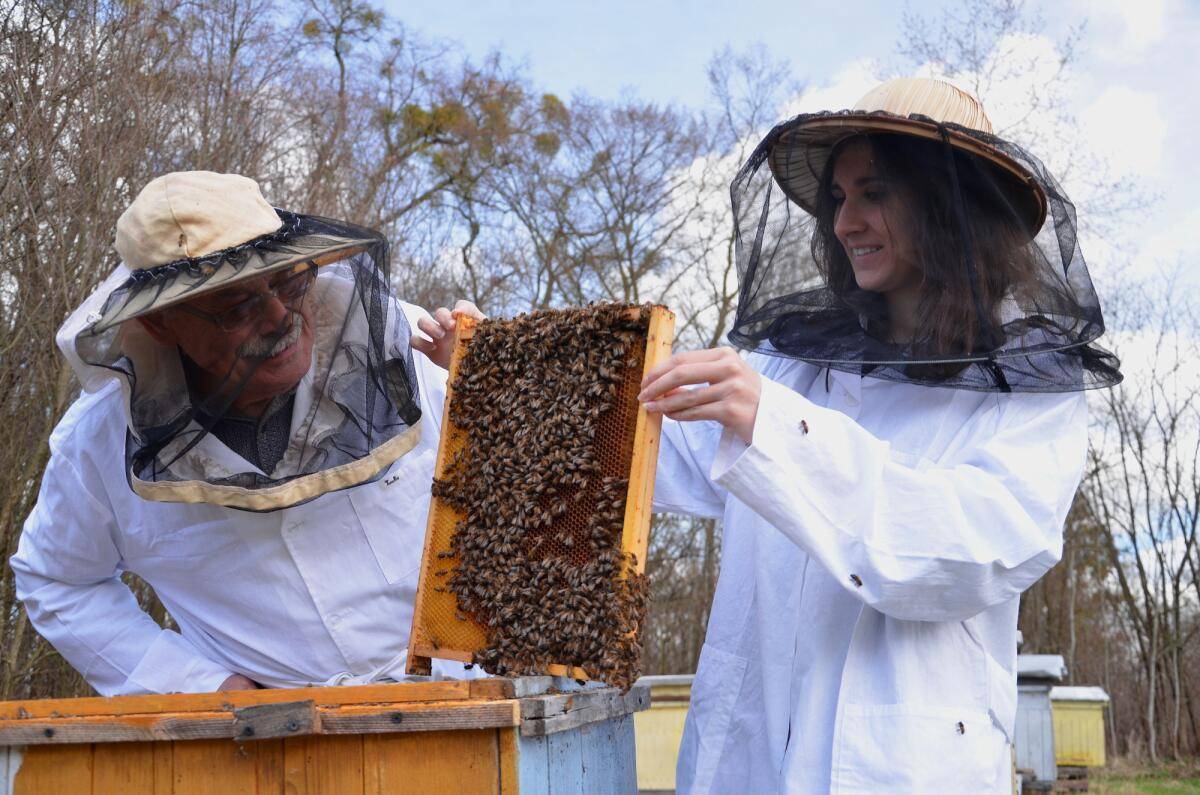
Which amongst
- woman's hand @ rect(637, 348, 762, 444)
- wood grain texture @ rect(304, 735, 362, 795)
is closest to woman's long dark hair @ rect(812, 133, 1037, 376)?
woman's hand @ rect(637, 348, 762, 444)

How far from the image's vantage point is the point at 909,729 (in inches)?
86.2

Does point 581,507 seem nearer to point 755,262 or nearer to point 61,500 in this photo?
point 755,262

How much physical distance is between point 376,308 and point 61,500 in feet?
3.86

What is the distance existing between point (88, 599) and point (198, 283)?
1345mm

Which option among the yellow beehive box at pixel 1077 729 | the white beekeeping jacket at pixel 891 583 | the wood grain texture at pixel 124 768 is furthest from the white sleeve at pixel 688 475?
the yellow beehive box at pixel 1077 729

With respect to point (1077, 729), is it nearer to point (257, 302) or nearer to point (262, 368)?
point (262, 368)

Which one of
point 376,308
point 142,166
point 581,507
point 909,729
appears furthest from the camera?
point 142,166

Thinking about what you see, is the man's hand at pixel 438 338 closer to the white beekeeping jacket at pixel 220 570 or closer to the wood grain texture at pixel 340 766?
the white beekeeping jacket at pixel 220 570

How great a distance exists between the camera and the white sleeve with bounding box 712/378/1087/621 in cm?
214

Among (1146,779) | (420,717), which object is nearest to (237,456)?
(420,717)

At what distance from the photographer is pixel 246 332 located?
9.75 ft

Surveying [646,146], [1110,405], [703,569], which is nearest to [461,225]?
[646,146]

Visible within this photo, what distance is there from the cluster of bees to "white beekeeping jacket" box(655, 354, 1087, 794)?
13.2 inches

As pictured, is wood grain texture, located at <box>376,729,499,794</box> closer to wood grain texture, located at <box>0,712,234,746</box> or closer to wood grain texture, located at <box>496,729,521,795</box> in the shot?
wood grain texture, located at <box>496,729,521,795</box>
